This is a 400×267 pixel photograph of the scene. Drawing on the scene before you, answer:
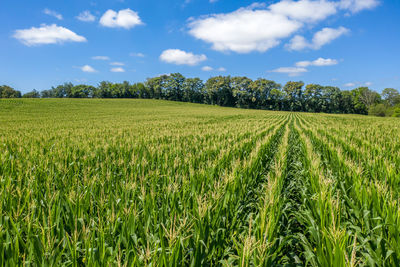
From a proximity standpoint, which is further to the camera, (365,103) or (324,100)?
(324,100)

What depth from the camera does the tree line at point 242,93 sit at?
10825 cm

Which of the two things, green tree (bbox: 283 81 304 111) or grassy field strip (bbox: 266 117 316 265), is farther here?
green tree (bbox: 283 81 304 111)

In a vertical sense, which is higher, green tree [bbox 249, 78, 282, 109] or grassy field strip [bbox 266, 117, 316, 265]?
green tree [bbox 249, 78, 282, 109]

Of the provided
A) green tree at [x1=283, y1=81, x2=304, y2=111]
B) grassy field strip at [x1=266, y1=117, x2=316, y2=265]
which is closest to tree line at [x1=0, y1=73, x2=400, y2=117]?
green tree at [x1=283, y1=81, x2=304, y2=111]

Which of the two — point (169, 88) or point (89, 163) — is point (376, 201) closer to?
point (89, 163)

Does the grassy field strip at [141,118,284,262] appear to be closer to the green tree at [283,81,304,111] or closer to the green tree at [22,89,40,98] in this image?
the green tree at [283,81,304,111]

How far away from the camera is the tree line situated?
10825 centimetres

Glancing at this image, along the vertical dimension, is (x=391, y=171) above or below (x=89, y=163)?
above

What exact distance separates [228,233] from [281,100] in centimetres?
12062

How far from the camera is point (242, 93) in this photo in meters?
113

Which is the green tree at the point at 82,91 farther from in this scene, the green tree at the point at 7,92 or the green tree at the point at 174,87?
the green tree at the point at 174,87

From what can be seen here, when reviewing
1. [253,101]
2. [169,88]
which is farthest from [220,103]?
[169,88]

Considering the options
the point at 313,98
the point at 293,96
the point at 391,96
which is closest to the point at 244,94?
the point at 293,96

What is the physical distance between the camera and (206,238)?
2098mm
